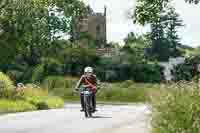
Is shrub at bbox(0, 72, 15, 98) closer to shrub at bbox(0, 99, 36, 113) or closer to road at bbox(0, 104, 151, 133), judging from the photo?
shrub at bbox(0, 99, 36, 113)

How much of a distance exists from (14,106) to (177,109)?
57.8 feet

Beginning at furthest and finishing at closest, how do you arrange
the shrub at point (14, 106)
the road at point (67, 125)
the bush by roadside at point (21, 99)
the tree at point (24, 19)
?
the tree at point (24, 19)
the bush by roadside at point (21, 99)
the shrub at point (14, 106)
the road at point (67, 125)

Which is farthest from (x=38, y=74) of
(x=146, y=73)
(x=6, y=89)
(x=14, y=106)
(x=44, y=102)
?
(x=14, y=106)

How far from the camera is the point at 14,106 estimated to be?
102ft

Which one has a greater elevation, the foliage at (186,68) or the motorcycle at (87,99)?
the motorcycle at (87,99)

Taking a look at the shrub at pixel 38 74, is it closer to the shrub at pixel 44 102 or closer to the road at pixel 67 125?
the shrub at pixel 44 102

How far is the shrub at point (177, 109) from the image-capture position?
13.5 m

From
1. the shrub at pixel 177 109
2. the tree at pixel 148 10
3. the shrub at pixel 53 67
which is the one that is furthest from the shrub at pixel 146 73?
the tree at pixel 148 10

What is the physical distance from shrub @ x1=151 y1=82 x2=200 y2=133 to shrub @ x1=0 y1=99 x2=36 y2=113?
601 inches

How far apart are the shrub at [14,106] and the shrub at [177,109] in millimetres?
15256

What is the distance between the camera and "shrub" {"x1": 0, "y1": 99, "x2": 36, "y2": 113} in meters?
30.0

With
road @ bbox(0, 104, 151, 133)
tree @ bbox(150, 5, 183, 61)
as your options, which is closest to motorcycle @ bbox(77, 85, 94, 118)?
road @ bbox(0, 104, 151, 133)

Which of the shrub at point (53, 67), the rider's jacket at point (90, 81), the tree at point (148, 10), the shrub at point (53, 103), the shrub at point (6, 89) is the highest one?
the tree at point (148, 10)

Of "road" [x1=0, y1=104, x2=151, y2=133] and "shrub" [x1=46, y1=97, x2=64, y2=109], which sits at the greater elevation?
"road" [x1=0, y1=104, x2=151, y2=133]
